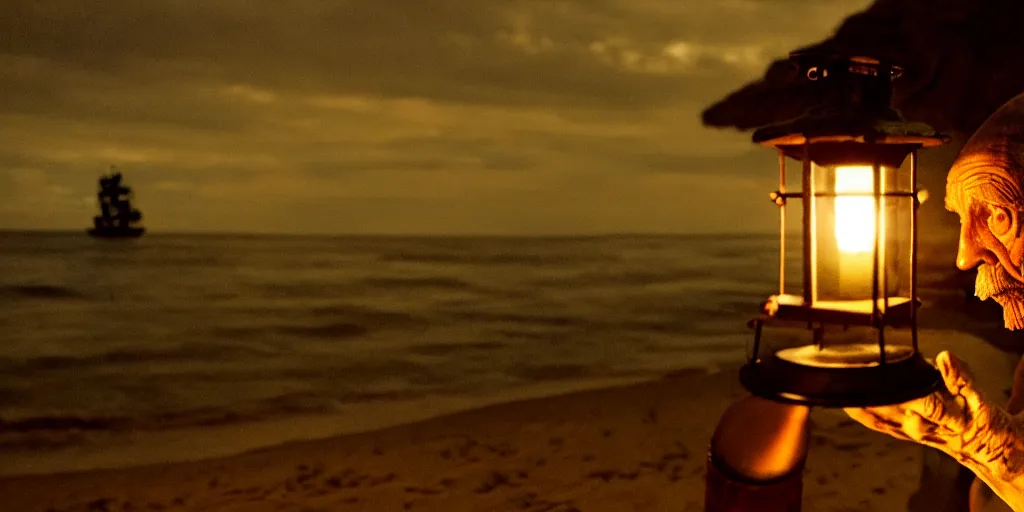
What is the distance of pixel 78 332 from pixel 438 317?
986cm

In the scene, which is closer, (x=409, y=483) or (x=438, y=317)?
(x=409, y=483)

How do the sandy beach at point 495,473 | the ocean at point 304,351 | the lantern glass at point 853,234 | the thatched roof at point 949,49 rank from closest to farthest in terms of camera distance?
the lantern glass at point 853,234, the thatched roof at point 949,49, the sandy beach at point 495,473, the ocean at point 304,351

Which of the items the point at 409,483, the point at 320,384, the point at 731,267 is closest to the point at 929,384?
the point at 409,483

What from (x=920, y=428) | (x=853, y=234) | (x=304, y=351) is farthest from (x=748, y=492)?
(x=304, y=351)

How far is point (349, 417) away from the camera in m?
10.4

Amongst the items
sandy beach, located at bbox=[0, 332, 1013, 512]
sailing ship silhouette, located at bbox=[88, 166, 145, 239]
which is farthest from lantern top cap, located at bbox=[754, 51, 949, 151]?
sailing ship silhouette, located at bbox=[88, 166, 145, 239]

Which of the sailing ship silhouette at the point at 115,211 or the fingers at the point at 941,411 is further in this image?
the sailing ship silhouette at the point at 115,211

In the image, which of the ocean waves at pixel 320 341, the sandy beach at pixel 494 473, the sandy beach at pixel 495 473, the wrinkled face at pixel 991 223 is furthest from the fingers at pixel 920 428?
the ocean waves at pixel 320 341

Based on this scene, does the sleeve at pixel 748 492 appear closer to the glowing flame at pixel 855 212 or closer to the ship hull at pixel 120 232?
the glowing flame at pixel 855 212

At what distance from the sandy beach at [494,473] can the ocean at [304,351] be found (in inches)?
52.3

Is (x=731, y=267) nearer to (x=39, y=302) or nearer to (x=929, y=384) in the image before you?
(x=39, y=302)

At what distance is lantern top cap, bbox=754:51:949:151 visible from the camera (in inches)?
63.6

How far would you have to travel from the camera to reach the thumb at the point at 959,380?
6.10ft

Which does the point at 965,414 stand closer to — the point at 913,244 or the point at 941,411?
the point at 941,411
